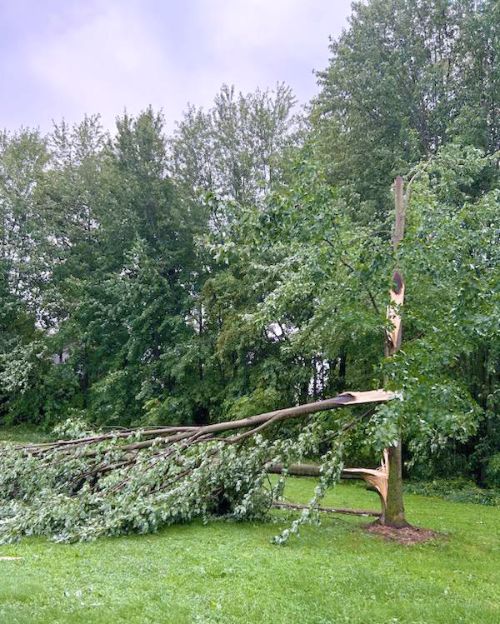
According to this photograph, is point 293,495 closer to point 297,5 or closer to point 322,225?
point 322,225

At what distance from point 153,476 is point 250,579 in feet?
6.79

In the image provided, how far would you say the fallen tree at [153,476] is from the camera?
546 centimetres

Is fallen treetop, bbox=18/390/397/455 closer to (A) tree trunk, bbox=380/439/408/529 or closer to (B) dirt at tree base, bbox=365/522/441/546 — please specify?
(A) tree trunk, bbox=380/439/408/529

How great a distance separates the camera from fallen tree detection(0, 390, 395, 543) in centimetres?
546

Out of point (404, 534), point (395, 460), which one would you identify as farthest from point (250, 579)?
point (395, 460)

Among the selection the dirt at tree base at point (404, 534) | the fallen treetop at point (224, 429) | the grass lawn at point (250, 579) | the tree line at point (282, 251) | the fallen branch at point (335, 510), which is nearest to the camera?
the grass lawn at point (250, 579)

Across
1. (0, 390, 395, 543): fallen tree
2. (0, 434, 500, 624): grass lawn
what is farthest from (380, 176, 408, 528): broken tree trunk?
(0, 390, 395, 543): fallen tree

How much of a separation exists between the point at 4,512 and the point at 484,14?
545 inches

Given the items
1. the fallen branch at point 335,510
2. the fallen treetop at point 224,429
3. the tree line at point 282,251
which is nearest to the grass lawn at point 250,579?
the fallen treetop at point 224,429

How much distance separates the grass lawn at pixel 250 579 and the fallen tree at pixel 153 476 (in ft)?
0.86

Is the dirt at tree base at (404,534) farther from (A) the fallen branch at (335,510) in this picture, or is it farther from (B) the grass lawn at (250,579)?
(A) the fallen branch at (335,510)

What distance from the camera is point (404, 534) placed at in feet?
18.4

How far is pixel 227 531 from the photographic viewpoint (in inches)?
227

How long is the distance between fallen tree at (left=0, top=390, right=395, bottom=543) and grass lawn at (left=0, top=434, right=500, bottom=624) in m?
0.26
